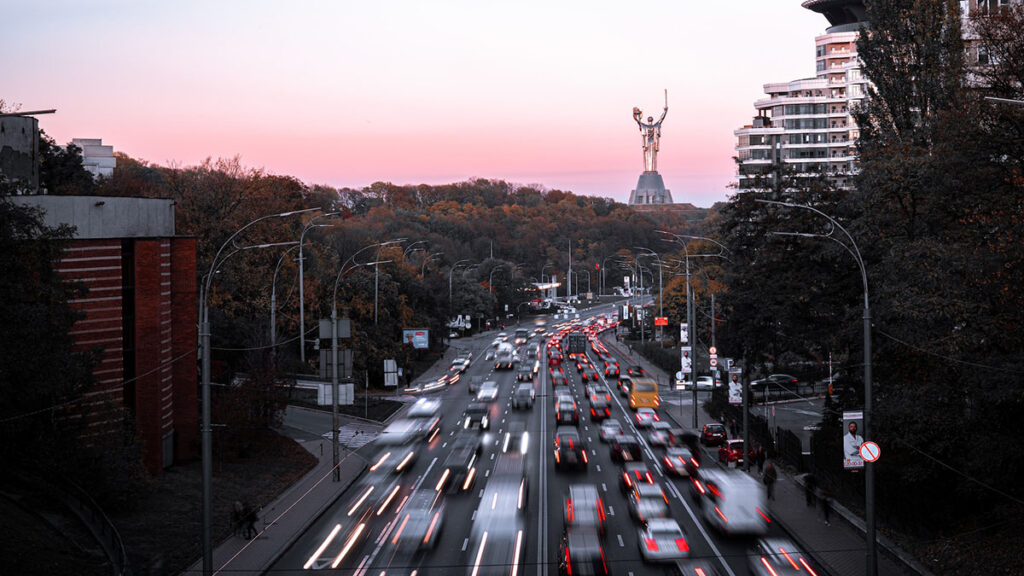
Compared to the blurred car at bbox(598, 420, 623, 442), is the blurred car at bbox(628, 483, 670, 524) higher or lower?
higher

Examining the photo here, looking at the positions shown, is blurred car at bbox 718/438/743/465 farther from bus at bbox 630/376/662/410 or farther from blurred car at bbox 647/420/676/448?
bus at bbox 630/376/662/410

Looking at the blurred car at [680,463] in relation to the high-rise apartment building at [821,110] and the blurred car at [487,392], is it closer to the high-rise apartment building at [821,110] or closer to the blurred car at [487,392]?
the blurred car at [487,392]

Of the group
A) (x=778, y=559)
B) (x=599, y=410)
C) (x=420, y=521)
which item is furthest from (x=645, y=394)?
(x=778, y=559)

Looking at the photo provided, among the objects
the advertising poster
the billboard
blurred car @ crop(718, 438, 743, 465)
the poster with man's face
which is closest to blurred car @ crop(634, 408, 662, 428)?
the advertising poster

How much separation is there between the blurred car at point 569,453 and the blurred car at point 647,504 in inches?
220

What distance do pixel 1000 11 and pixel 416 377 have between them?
5589 cm

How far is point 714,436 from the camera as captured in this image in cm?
4472

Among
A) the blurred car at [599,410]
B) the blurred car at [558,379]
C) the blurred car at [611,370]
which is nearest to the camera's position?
the blurred car at [599,410]

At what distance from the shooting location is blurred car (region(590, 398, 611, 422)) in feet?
171

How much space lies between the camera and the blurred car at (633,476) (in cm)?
3287

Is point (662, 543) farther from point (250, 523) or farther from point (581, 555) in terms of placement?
point (250, 523)

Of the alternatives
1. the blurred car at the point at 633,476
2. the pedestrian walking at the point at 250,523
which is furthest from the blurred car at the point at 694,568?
the pedestrian walking at the point at 250,523

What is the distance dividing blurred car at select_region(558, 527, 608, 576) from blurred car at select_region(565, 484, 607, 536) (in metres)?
0.72

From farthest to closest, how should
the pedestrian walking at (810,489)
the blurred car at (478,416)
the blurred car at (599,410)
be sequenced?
the blurred car at (599,410), the blurred car at (478,416), the pedestrian walking at (810,489)
